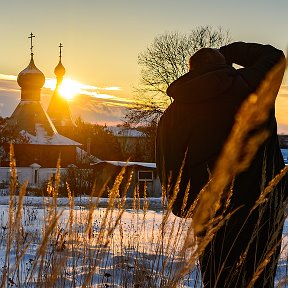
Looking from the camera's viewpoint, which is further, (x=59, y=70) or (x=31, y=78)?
(x=59, y=70)

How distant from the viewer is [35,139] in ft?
123

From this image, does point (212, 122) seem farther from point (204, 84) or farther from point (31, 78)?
point (31, 78)

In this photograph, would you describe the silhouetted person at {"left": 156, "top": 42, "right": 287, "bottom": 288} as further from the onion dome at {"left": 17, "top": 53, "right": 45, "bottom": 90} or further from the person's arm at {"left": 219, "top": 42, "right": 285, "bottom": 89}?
the onion dome at {"left": 17, "top": 53, "right": 45, "bottom": 90}

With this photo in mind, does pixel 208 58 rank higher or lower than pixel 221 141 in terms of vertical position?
higher

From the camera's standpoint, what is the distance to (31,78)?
43000mm

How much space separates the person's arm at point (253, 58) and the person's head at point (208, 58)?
14 centimetres

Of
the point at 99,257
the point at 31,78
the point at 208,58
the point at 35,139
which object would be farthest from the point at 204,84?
the point at 31,78

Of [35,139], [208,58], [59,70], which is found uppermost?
[59,70]

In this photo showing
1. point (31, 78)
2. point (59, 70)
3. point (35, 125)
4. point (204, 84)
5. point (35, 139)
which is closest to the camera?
point (204, 84)

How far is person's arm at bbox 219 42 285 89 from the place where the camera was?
2.91 m

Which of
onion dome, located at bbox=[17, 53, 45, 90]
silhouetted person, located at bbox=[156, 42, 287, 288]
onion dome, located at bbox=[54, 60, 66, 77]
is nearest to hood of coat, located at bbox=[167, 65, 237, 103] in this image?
silhouetted person, located at bbox=[156, 42, 287, 288]

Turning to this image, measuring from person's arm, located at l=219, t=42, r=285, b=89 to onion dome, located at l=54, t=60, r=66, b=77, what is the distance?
2137 inches

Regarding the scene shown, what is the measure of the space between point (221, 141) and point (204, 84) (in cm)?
29

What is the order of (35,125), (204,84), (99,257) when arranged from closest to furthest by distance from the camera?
(99,257) → (204,84) → (35,125)
